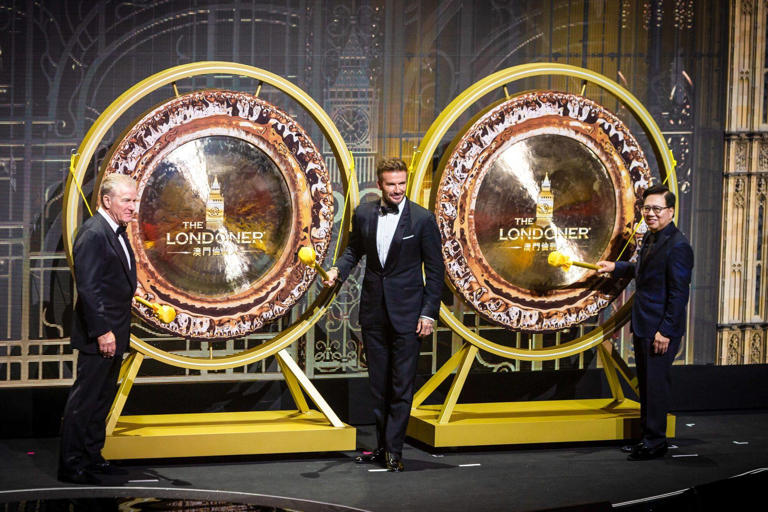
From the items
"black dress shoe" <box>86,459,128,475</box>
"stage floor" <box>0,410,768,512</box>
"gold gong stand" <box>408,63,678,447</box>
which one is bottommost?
"stage floor" <box>0,410,768,512</box>

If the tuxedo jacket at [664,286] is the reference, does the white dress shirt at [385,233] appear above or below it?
above

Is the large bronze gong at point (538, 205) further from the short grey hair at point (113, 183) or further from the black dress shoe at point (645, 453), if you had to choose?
the short grey hair at point (113, 183)

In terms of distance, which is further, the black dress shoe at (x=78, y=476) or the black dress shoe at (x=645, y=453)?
the black dress shoe at (x=645, y=453)

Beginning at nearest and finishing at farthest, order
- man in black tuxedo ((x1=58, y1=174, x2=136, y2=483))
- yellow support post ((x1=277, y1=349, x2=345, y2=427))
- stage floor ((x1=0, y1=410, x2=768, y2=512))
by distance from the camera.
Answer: stage floor ((x1=0, y1=410, x2=768, y2=512))
man in black tuxedo ((x1=58, y1=174, x2=136, y2=483))
yellow support post ((x1=277, y1=349, x2=345, y2=427))

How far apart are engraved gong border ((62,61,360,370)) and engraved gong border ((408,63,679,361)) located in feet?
1.22

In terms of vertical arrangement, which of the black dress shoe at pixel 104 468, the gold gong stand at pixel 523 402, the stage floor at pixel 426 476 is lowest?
the stage floor at pixel 426 476

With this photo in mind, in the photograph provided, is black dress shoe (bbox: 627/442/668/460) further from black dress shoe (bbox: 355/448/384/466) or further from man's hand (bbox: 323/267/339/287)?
man's hand (bbox: 323/267/339/287)

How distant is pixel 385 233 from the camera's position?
4.94 metres

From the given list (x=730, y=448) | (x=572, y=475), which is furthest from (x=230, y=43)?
(x=730, y=448)

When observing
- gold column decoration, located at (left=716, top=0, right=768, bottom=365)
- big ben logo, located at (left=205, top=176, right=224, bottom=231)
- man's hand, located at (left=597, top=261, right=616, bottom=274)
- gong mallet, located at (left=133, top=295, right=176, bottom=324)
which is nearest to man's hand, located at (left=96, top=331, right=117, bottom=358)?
gong mallet, located at (left=133, top=295, right=176, bottom=324)

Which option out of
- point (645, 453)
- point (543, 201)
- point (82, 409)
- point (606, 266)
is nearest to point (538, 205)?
point (543, 201)

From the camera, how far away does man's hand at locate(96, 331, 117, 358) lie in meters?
4.51

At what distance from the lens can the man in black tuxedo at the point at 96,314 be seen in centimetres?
449

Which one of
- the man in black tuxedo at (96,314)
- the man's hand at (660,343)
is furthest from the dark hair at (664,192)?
the man in black tuxedo at (96,314)
